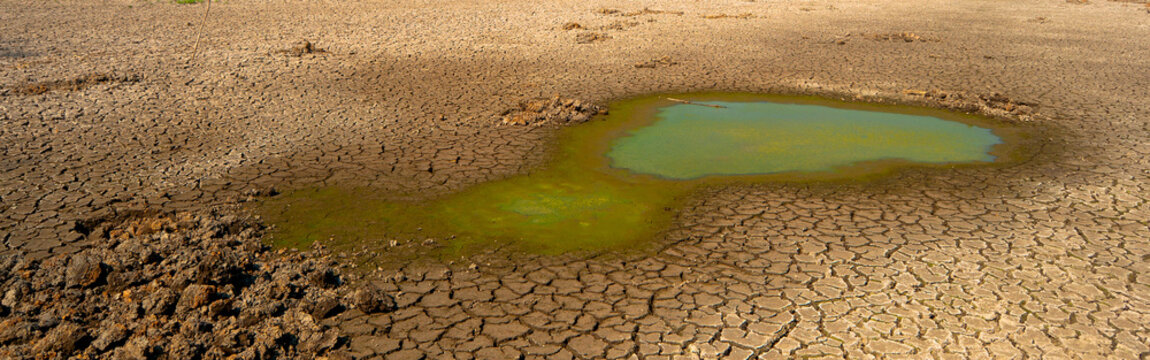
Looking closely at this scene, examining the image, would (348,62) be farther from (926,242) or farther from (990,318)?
(990,318)

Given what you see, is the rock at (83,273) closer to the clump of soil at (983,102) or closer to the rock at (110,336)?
the rock at (110,336)

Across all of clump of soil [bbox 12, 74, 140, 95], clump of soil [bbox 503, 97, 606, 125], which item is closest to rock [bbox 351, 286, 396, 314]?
clump of soil [bbox 503, 97, 606, 125]

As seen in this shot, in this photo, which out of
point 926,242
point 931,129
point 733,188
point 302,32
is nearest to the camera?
point 926,242

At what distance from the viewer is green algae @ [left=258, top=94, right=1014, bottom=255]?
6324 mm

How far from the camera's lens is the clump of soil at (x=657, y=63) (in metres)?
13.0

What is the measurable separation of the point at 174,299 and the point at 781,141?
22.2 ft

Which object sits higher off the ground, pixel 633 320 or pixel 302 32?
pixel 302 32

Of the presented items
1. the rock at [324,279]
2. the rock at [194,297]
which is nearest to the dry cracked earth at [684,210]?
the rock at [324,279]

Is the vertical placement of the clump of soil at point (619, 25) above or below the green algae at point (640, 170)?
above

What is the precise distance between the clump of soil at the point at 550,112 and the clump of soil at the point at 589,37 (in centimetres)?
485

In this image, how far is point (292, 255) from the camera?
577 cm

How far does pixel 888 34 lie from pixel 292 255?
579 inches

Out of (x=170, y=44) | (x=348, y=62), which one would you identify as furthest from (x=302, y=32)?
(x=348, y=62)

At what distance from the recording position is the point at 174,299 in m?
4.79
